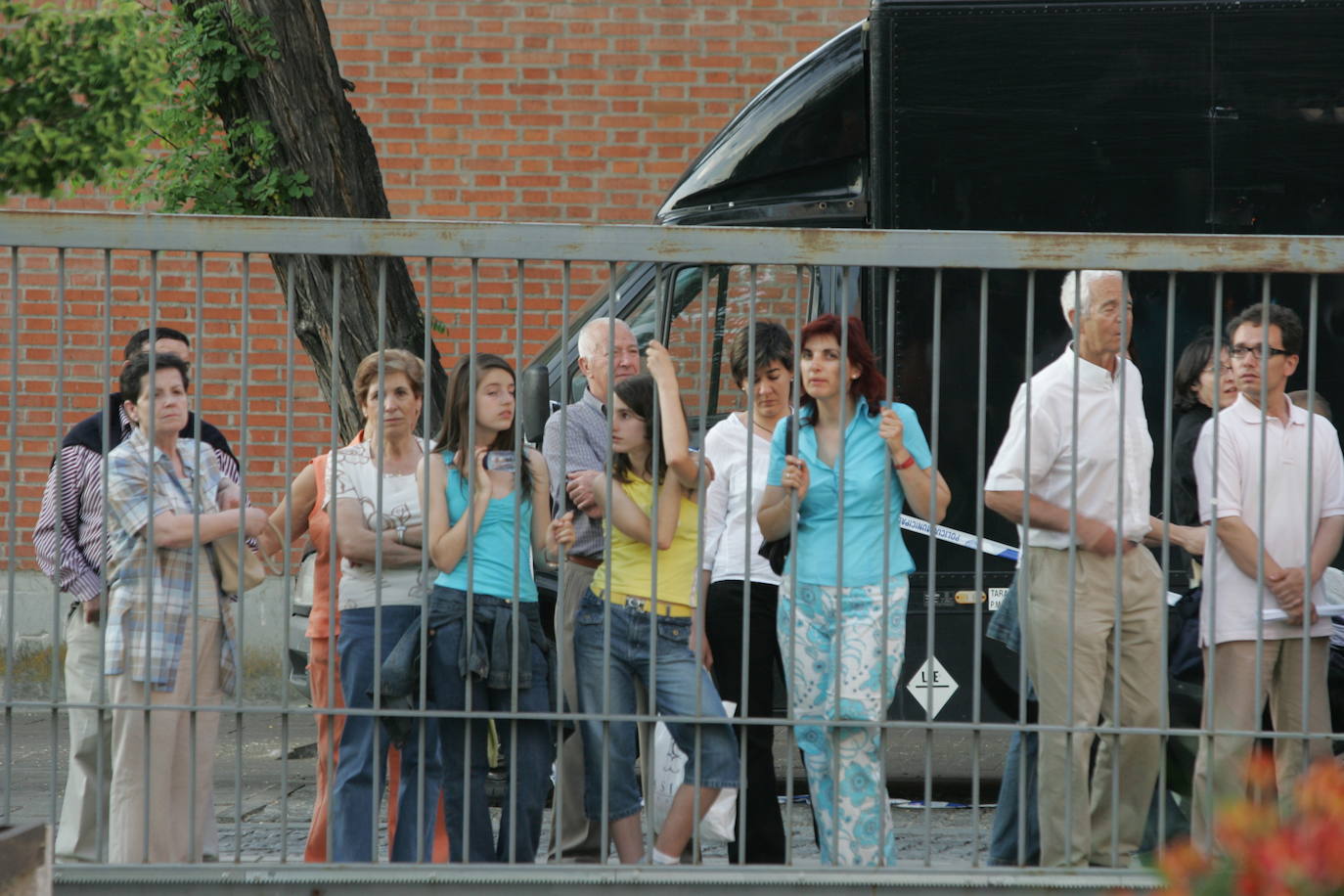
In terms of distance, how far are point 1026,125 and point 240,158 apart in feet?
11.8

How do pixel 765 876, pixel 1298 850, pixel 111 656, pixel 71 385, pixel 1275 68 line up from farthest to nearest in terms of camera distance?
pixel 71 385 < pixel 1275 68 < pixel 111 656 < pixel 765 876 < pixel 1298 850

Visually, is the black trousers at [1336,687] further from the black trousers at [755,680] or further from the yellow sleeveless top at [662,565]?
the yellow sleeveless top at [662,565]

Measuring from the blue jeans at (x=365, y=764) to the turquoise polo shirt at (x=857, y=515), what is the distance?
1.09 meters

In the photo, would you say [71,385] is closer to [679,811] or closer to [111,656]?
[111,656]

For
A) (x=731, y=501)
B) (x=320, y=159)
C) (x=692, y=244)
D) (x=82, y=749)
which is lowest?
(x=82, y=749)

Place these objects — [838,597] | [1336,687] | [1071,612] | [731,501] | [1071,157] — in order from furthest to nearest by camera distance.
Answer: [1071,157]
[1336,687]
[731,501]
[1071,612]
[838,597]

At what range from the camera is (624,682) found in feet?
15.0

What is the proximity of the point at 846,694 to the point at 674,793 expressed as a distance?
82 centimetres

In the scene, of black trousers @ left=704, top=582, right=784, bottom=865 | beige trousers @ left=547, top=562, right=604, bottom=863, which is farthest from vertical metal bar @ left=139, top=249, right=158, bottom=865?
black trousers @ left=704, top=582, right=784, bottom=865

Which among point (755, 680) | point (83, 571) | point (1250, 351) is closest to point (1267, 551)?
point (1250, 351)

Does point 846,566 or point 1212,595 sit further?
point 846,566

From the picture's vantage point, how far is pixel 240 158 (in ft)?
24.7

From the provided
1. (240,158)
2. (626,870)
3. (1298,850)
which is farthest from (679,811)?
(240,158)

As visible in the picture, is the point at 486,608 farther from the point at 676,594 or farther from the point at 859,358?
the point at 859,358
